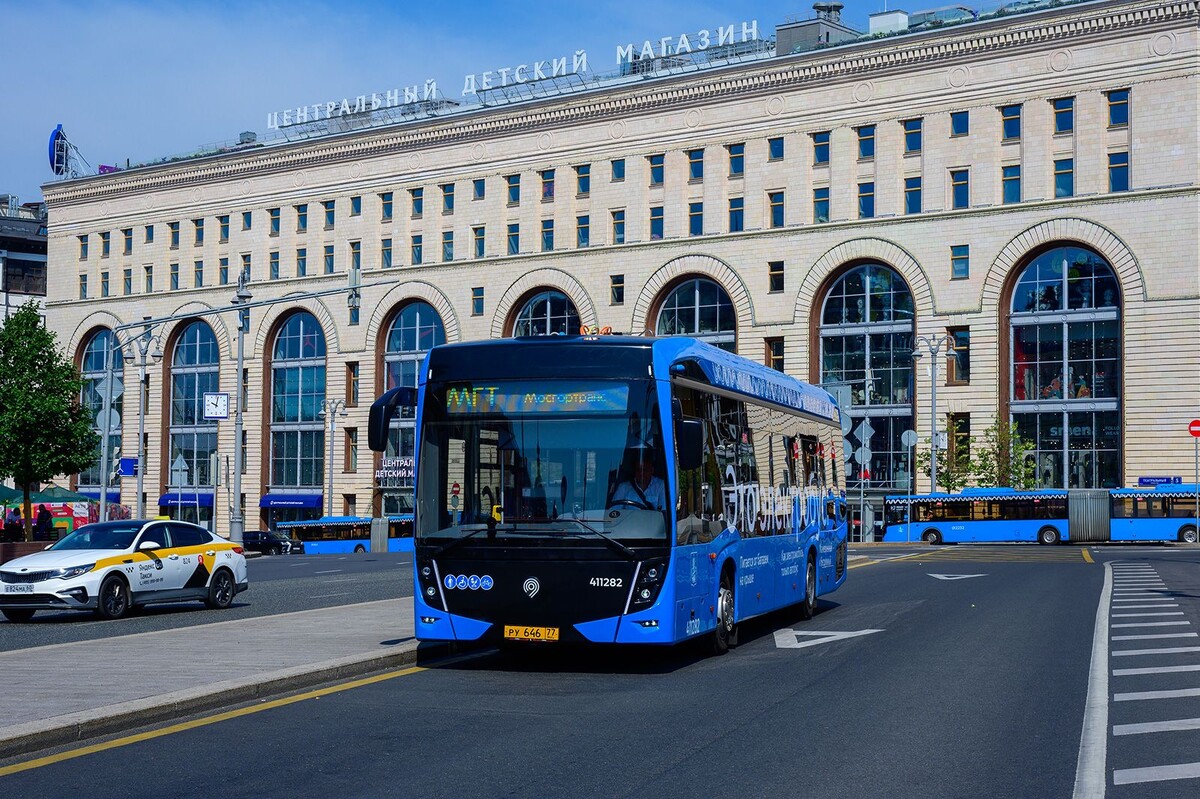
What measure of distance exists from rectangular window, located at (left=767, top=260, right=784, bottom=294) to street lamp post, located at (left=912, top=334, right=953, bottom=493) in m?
7.40

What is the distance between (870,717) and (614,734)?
2067 mm

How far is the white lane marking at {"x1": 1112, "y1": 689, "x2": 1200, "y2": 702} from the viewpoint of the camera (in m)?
12.2

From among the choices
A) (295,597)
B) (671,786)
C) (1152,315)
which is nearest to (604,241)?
(1152,315)

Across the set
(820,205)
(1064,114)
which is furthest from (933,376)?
(1064,114)

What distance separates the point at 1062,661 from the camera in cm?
1505

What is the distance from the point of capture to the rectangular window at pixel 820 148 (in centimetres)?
7181

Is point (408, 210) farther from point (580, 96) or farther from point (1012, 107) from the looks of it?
point (1012, 107)

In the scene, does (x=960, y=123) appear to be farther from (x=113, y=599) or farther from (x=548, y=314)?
(x=113, y=599)

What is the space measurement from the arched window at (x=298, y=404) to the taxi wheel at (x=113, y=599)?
2644 inches

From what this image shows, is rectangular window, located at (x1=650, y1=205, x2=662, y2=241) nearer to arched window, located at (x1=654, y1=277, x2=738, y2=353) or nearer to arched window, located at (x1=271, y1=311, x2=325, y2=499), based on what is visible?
arched window, located at (x1=654, y1=277, x2=738, y2=353)

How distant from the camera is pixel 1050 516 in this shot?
6334 centimetres

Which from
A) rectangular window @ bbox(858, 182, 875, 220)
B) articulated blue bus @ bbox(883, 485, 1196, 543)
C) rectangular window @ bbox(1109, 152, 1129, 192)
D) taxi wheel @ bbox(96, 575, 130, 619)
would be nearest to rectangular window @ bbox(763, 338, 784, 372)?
rectangular window @ bbox(858, 182, 875, 220)

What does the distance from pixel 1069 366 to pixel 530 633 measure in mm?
57518

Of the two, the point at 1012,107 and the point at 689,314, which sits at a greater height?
the point at 1012,107
